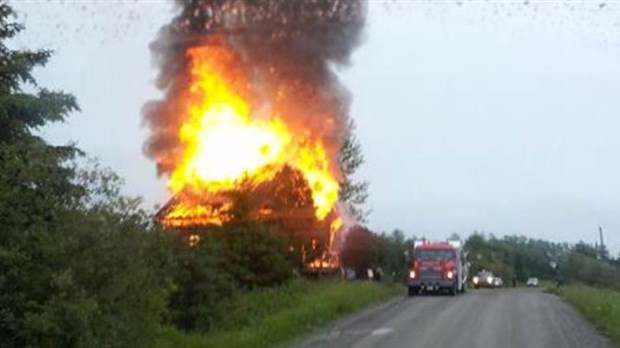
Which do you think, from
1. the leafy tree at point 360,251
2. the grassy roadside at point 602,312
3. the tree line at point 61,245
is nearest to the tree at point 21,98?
the tree line at point 61,245

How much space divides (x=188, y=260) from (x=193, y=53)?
12555 millimetres

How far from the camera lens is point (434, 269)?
52656 mm

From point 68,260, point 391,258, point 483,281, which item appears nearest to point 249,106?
point 68,260

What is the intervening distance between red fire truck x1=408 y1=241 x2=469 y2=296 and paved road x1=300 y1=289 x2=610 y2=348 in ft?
46.1

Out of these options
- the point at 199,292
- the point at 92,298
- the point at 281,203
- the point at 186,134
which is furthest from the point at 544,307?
the point at 92,298

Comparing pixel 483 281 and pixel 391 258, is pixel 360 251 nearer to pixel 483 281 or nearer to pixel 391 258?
pixel 391 258

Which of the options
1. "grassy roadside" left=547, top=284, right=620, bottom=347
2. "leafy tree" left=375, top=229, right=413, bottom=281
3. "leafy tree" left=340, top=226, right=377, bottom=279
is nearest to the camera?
"grassy roadside" left=547, top=284, right=620, bottom=347

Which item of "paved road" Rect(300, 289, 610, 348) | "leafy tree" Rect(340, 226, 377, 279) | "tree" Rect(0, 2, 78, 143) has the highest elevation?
"leafy tree" Rect(340, 226, 377, 279)

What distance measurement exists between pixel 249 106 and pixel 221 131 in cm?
144

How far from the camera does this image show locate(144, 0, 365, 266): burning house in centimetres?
3309

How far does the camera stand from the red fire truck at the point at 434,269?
5241cm

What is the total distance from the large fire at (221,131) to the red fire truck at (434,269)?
1512cm

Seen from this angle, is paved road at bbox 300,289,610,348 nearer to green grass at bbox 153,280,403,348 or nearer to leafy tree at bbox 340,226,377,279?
green grass at bbox 153,280,403,348

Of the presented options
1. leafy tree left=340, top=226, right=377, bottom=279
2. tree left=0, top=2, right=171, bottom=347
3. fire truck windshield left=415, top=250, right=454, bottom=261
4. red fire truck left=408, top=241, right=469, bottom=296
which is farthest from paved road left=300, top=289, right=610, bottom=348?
leafy tree left=340, top=226, right=377, bottom=279
